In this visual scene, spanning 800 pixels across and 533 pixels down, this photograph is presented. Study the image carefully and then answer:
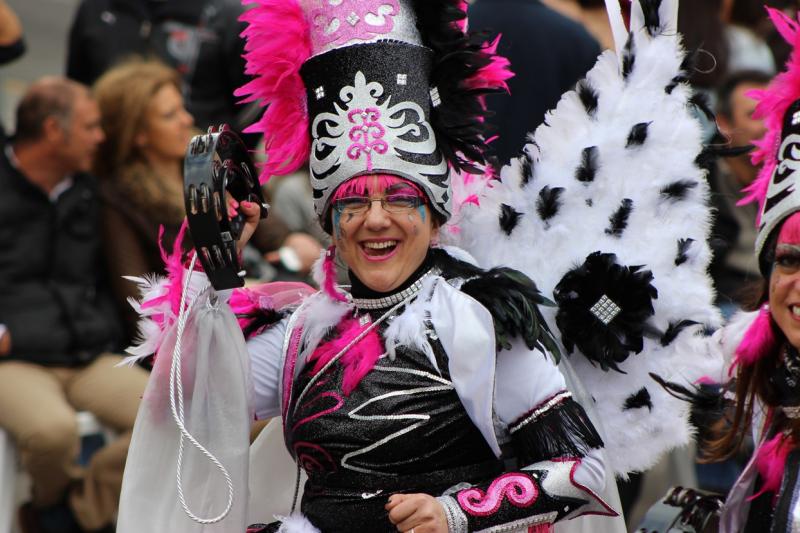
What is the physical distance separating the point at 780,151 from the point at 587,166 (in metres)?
0.49

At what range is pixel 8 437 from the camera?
185 inches

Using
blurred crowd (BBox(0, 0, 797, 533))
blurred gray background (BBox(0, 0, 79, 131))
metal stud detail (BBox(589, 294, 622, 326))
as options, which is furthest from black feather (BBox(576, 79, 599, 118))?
blurred gray background (BBox(0, 0, 79, 131))

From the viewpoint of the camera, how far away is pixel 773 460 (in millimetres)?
2951

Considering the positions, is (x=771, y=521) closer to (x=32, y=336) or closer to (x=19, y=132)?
(x=32, y=336)

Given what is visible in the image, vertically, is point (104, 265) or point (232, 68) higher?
point (232, 68)

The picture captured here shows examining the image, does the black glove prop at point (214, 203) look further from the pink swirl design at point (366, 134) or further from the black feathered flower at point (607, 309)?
the black feathered flower at point (607, 309)

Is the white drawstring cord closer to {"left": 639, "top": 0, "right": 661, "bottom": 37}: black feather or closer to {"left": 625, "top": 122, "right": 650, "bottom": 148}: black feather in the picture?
{"left": 625, "top": 122, "right": 650, "bottom": 148}: black feather

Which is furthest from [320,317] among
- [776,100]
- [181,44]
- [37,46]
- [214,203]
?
[37,46]

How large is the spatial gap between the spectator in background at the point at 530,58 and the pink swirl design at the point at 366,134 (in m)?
1.67

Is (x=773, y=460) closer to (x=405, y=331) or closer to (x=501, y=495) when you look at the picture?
(x=501, y=495)

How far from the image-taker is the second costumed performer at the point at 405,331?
282cm

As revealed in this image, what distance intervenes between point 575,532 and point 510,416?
0.44 metres

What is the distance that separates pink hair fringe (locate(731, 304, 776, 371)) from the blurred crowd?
145 centimetres

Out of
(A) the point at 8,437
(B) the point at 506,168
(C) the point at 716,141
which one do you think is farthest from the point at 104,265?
(C) the point at 716,141
